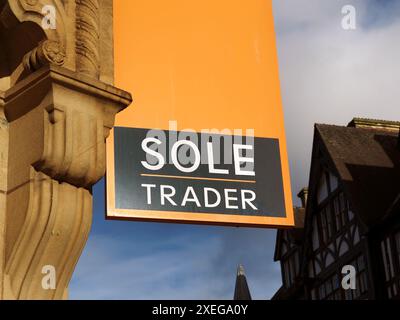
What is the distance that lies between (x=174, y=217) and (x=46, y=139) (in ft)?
6.32

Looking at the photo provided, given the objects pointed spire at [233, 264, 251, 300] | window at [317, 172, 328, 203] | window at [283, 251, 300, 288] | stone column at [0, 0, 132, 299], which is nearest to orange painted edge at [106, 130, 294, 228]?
stone column at [0, 0, 132, 299]

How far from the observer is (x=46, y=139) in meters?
7.35

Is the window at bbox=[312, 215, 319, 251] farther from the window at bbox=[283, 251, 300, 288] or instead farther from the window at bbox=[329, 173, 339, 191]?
the window at bbox=[283, 251, 300, 288]

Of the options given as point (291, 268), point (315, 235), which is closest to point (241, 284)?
point (291, 268)

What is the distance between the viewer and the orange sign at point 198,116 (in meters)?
8.95

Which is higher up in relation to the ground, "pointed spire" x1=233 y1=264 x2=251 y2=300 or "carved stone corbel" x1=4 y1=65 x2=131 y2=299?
"pointed spire" x1=233 y1=264 x2=251 y2=300

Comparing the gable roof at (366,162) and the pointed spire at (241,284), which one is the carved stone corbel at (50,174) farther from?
the pointed spire at (241,284)

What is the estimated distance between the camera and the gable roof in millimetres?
28681

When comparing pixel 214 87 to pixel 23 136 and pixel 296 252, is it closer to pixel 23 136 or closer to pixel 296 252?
pixel 23 136

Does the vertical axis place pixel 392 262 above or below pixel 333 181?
below

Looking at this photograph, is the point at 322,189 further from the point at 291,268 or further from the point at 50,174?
the point at 50,174

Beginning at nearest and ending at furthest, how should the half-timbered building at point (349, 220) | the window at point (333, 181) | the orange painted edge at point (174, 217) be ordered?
the orange painted edge at point (174, 217) < the half-timbered building at point (349, 220) < the window at point (333, 181)

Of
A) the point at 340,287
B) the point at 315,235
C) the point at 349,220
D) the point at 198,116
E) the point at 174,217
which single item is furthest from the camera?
the point at 315,235

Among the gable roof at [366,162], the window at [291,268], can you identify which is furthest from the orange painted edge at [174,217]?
the window at [291,268]
